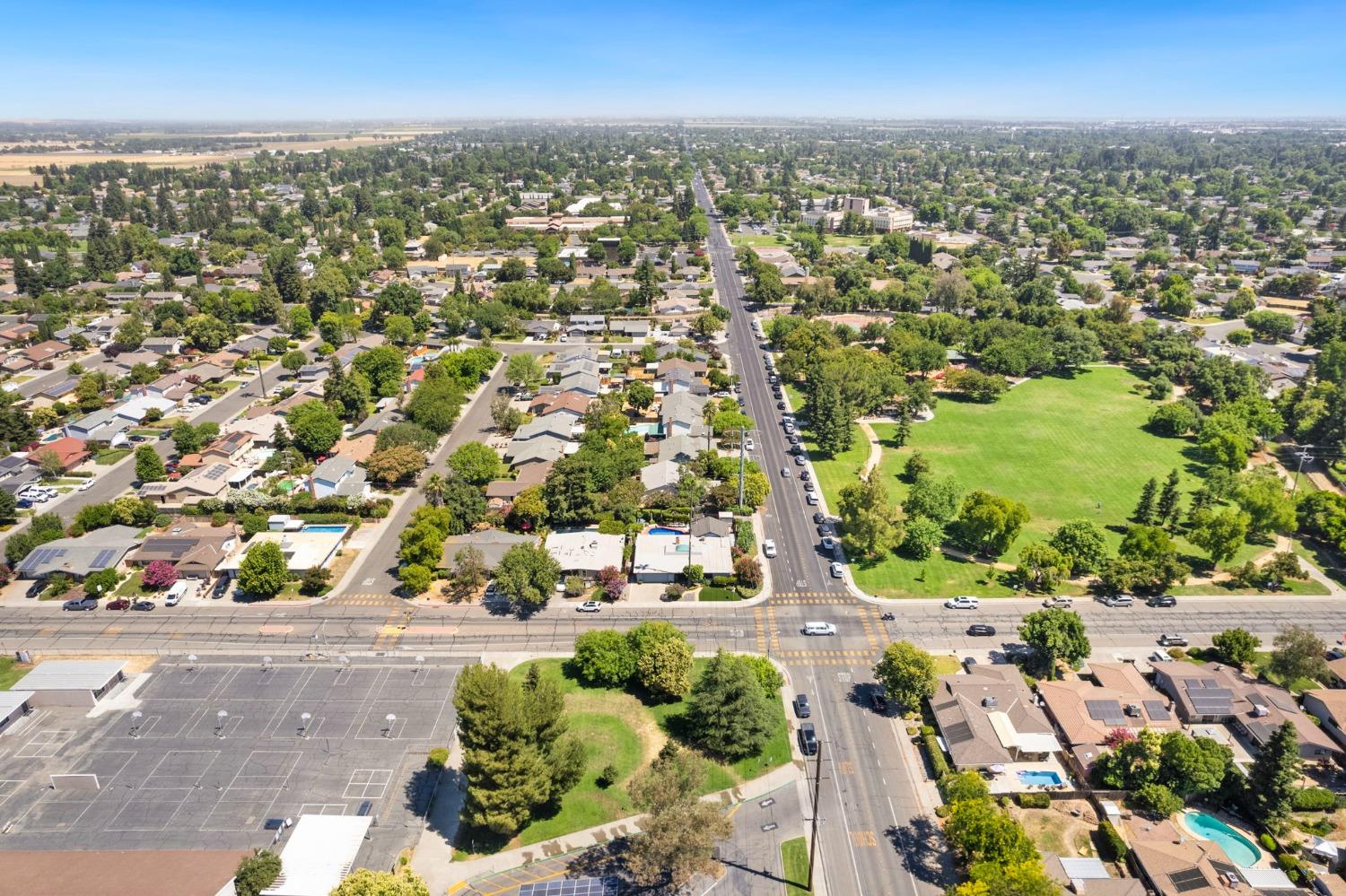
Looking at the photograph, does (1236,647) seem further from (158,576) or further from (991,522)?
(158,576)

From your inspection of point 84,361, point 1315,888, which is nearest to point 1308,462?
point 1315,888

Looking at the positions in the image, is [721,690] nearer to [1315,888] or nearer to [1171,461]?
[1315,888]

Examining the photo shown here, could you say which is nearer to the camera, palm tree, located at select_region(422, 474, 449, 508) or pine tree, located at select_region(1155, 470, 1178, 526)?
pine tree, located at select_region(1155, 470, 1178, 526)

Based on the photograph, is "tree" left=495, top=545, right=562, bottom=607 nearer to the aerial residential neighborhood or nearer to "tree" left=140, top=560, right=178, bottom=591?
the aerial residential neighborhood

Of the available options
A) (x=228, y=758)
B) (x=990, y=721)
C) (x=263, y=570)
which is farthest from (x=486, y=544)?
(x=990, y=721)

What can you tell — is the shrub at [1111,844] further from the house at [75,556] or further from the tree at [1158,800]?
the house at [75,556]

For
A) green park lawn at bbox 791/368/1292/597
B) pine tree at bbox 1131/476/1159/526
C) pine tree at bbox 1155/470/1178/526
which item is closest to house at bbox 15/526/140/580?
green park lawn at bbox 791/368/1292/597

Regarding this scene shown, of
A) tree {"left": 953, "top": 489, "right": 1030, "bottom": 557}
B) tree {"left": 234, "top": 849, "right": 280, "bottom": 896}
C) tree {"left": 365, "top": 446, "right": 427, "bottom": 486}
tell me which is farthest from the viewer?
tree {"left": 365, "top": 446, "right": 427, "bottom": 486}
